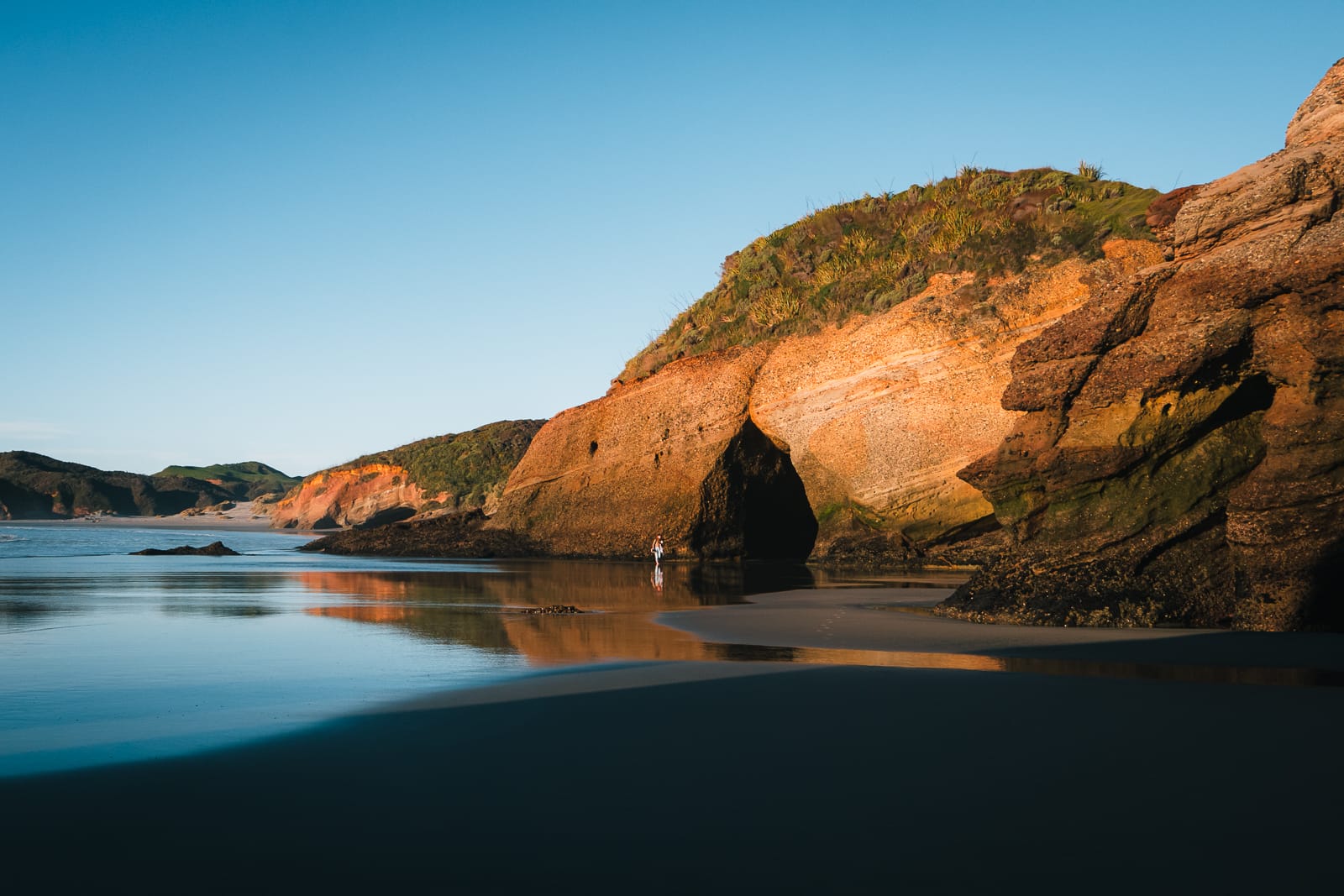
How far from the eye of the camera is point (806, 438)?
24453 mm

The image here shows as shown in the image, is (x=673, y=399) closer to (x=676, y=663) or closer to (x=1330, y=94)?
(x=1330, y=94)

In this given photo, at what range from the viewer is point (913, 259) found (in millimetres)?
24562

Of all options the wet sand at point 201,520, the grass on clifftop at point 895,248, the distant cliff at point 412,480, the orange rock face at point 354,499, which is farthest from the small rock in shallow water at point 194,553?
the wet sand at point 201,520

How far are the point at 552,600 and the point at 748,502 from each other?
1222cm

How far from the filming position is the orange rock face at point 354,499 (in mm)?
68250

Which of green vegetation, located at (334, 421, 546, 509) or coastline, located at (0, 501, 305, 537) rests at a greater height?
green vegetation, located at (334, 421, 546, 509)

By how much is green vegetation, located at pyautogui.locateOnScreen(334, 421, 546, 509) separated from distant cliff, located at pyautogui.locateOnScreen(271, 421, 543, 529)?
0.18 feet

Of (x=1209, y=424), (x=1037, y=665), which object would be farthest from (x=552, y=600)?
(x=1209, y=424)

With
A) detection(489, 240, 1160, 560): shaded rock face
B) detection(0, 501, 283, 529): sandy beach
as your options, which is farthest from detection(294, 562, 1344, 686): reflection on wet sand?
detection(0, 501, 283, 529): sandy beach

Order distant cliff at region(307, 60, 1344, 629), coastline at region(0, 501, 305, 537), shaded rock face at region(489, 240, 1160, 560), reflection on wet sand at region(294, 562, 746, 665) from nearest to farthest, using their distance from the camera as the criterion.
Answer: reflection on wet sand at region(294, 562, 746, 665) → distant cliff at region(307, 60, 1344, 629) → shaded rock face at region(489, 240, 1160, 560) → coastline at region(0, 501, 305, 537)

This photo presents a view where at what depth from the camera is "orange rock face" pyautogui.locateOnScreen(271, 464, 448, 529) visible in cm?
6825

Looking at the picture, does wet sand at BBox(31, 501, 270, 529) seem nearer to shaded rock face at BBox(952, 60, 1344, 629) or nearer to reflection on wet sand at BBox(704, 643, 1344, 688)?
shaded rock face at BBox(952, 60, 1344, 629)

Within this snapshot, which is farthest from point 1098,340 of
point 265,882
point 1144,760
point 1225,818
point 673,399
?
point 673,399

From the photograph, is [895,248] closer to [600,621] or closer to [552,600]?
[552,600]
